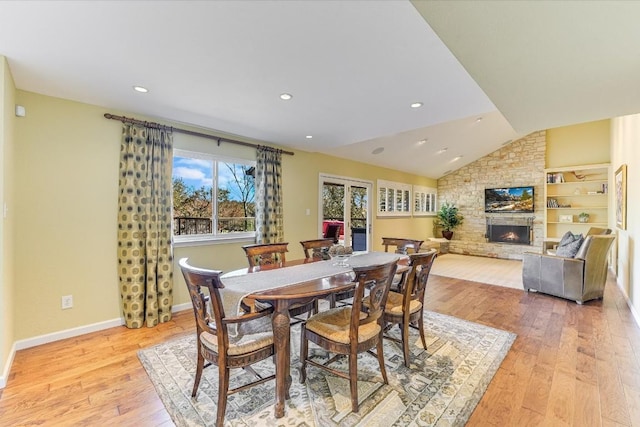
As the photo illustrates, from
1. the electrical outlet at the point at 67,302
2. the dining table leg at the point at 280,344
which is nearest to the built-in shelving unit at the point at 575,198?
the dining table leg at the point at 280,344

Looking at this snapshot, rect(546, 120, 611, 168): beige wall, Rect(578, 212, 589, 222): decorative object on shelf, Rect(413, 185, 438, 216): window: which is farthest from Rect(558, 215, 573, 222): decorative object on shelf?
Rect(413, 185, 438, 216): window

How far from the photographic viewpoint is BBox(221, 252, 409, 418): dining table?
1.75 metres

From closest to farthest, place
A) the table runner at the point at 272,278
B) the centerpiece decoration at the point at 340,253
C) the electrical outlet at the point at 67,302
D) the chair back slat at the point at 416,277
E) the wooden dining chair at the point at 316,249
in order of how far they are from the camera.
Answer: the table runner at the point at 272,278 < the chair back slat at the point at 416,277 < the electrical outlet at the point at 67,302 < the centerpiece decoration at the point at 340,253 < the wooden dining chair at the point at 316,249

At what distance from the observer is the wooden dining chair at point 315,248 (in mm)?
3238

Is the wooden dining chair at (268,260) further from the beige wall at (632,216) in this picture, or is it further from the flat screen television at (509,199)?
the flat screen television at (509,199)

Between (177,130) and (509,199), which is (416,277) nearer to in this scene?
(177,130)

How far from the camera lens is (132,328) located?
3090 millimetres

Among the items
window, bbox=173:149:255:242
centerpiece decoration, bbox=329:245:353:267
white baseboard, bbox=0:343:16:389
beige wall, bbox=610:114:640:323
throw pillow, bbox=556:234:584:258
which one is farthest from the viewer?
throw pillow, bbox=556:234:584:258

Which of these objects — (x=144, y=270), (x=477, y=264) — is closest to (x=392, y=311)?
(x=144, y=270)

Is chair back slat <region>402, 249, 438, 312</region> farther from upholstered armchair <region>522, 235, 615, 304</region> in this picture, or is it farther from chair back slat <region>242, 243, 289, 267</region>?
upholstered armchair <region>522, 235, 615, 304</region>

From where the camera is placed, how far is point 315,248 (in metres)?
3.45

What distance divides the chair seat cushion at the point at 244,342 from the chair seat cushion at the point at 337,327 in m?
0.35

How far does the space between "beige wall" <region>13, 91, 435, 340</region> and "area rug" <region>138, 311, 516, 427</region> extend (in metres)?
1.05

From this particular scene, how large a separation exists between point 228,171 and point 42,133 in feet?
6.45
